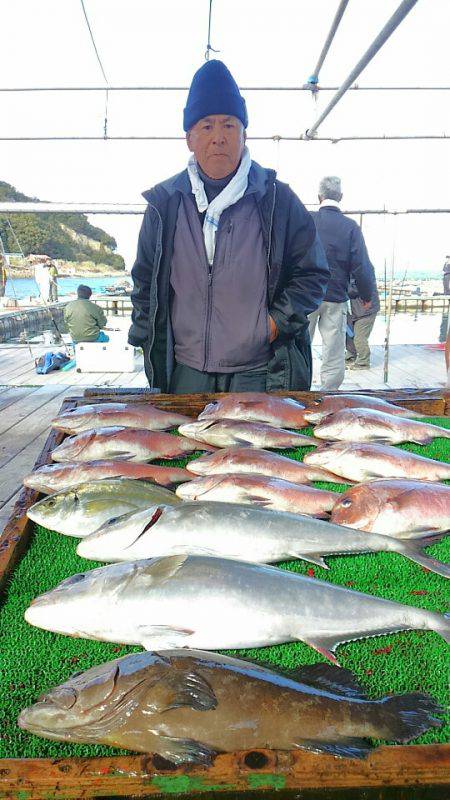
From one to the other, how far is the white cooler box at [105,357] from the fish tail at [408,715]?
8993 millimetres

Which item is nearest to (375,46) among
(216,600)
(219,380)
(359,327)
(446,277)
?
(219,380)

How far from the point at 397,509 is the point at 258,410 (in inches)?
43.0

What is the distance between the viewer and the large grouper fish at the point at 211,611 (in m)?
1.42

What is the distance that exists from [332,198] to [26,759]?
23.0 feet

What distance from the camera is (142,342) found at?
368cm

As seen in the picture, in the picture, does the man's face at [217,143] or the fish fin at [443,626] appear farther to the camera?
the man's face at [217,143]

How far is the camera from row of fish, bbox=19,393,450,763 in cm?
112

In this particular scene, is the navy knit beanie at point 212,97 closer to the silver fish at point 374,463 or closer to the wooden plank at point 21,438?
the silver fish at point 374,463

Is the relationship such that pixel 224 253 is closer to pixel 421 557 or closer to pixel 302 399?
pixel 302 399

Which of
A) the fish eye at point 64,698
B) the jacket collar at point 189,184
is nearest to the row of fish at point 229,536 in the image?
the fish eye at point 64,698

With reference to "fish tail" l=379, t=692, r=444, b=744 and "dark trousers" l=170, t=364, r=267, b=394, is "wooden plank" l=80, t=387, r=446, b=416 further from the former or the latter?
"fish tail" l=379, t=692, r=444, b=744

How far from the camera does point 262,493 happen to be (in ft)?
6.84

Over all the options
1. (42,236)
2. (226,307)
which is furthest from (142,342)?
(42,236)

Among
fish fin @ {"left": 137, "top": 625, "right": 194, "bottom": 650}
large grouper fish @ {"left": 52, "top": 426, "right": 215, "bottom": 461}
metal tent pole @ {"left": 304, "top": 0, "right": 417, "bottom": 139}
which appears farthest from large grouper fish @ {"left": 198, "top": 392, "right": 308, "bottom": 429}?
metal tent pole @ {"left": 304, "top": 0, "right": 417, "bottom": 139}
